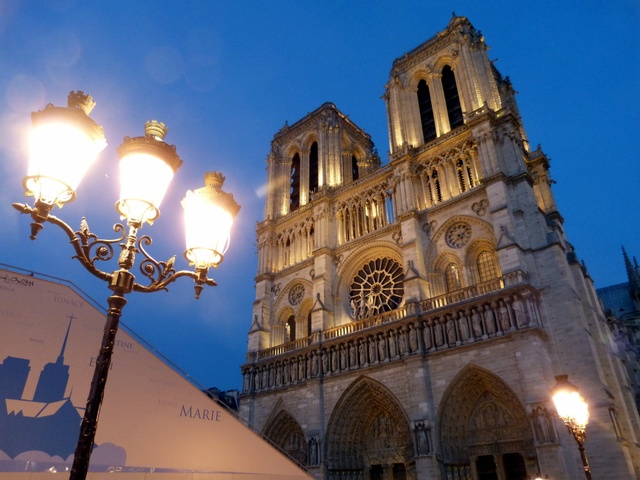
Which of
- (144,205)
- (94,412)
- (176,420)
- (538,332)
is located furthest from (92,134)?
(538,332)

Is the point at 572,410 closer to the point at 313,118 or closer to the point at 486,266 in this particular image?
the point at 486,266

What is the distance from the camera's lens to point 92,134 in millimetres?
4434

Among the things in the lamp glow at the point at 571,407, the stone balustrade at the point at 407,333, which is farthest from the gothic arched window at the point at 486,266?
the lamp glow at the point at 571,407

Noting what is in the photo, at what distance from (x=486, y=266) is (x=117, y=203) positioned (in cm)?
1724

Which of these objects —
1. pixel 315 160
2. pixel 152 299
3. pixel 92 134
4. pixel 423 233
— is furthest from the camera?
pixel 152 299

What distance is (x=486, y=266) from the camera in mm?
19266

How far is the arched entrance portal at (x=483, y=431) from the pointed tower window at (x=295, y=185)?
16.6 meters

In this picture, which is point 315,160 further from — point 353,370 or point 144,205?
point 144,205

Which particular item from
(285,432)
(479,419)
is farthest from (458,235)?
(285,432)

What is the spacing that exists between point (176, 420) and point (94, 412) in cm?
694

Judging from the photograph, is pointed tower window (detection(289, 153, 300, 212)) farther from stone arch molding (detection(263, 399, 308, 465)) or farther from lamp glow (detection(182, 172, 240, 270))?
lamp glow (detection(182, 172, 240, 270))

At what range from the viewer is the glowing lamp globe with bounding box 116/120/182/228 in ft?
15.0

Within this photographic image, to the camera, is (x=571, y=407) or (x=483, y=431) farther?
(x=483, y=431)

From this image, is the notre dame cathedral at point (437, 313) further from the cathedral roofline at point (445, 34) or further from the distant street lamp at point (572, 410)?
the distant street lamp at point (572, 410)
